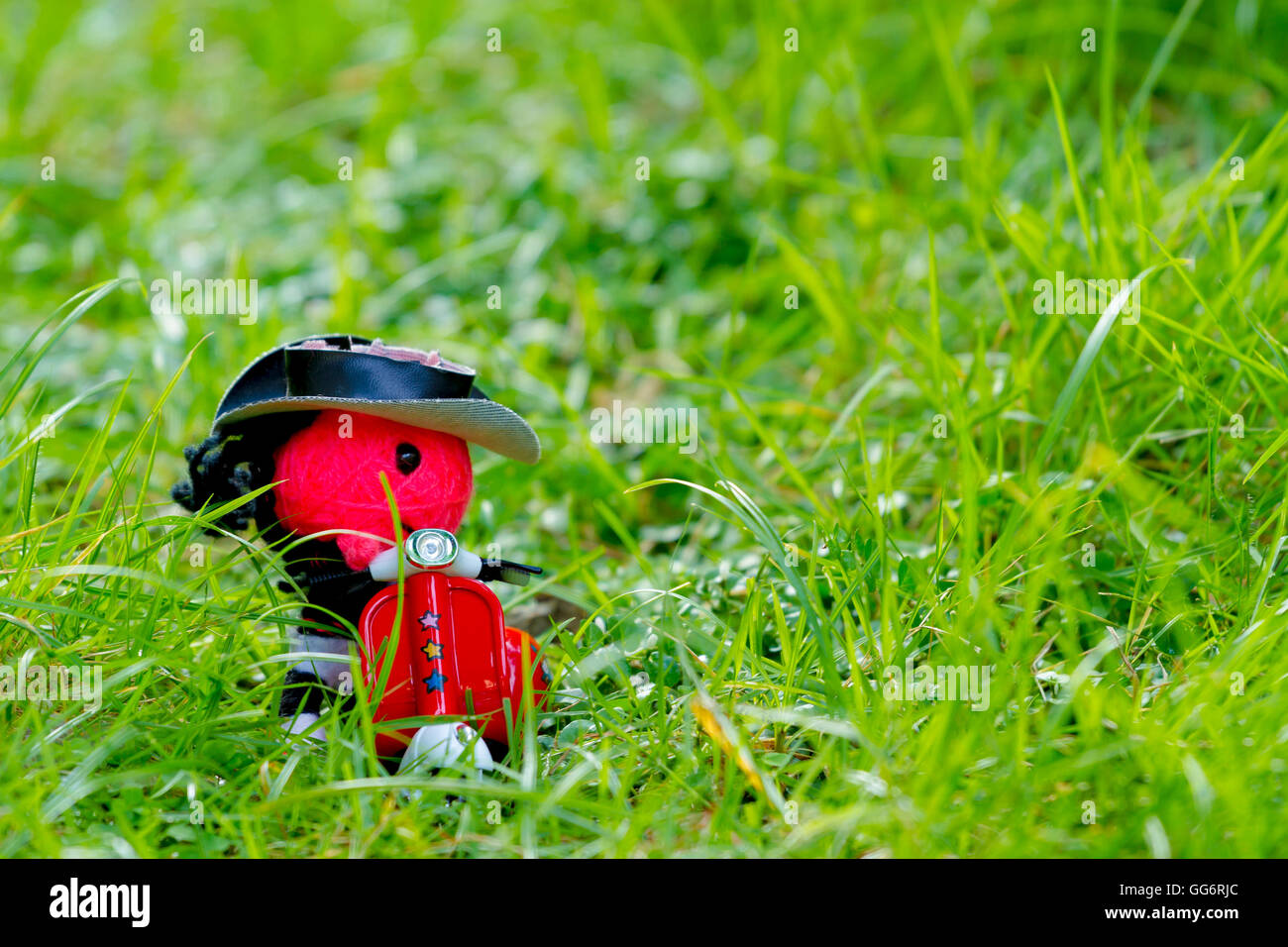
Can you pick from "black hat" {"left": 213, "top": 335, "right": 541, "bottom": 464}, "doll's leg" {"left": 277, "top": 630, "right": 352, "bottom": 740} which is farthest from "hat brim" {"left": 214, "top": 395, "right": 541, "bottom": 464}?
"doll's leg" {"left": 277, "top": 630, "right": 352, "bottom": 740}

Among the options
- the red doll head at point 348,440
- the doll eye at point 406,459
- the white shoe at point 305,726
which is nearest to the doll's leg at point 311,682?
the white shoe at point 305,726

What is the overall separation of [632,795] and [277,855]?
51 cm

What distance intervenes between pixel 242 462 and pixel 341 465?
0.21 m

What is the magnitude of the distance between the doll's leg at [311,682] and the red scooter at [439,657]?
87 millimetres

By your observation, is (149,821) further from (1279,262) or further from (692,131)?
(692,131)

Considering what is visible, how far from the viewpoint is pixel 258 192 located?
4.14 m

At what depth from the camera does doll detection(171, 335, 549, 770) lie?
1730mm

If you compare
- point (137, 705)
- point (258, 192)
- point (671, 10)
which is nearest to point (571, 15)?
point (671, 10)

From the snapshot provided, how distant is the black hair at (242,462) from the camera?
181 cm

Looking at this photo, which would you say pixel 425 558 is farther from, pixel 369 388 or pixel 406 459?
pixel 369 388

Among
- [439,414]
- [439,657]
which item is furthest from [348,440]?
[439,657]

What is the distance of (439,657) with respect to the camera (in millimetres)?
1719

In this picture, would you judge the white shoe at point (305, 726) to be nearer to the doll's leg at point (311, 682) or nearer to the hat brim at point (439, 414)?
the doll's leg at point (311, 682)

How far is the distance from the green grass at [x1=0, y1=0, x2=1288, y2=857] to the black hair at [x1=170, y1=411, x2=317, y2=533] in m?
0.08
